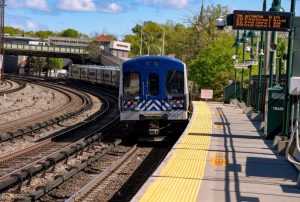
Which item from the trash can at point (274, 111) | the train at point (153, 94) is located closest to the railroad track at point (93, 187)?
the train at point (153, 94)

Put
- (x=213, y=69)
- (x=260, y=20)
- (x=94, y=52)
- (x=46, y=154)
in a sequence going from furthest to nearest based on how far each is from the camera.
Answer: (x=94, y=52), (x=213, y=69), (x=46, y=154), (x=260, y=20)

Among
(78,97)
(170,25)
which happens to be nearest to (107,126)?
(78,97)

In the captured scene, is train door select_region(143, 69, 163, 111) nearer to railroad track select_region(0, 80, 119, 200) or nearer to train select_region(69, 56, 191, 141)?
train select_region(69, 56, 191, 141)

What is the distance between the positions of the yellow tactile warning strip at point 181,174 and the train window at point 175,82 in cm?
258

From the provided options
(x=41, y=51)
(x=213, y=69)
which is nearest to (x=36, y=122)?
(x=213, y=69)

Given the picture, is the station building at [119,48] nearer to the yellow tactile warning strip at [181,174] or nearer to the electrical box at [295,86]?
the yellow tactile warning strip at [181,174]

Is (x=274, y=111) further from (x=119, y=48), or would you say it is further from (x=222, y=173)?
(x=119, y=48)

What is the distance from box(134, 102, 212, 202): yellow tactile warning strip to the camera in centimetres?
1006

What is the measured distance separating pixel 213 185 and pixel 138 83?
34.8 feet

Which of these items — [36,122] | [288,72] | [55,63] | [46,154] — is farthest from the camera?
[55,63]

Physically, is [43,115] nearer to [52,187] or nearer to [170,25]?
[52,187]

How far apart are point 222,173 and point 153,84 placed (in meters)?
9.22

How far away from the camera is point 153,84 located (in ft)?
70.4

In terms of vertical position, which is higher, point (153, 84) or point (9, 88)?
point (153, 84)
